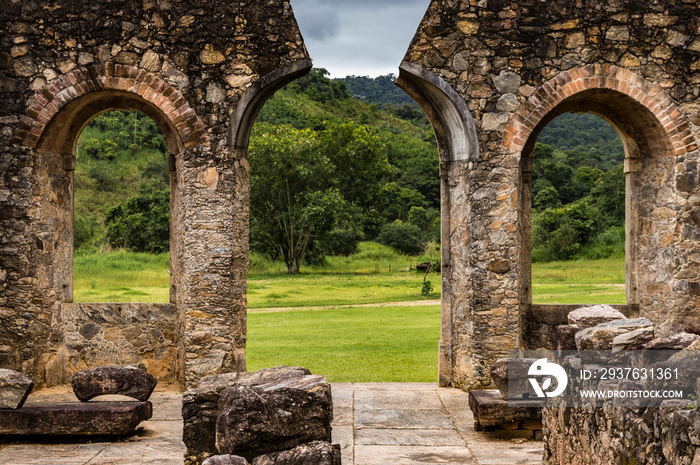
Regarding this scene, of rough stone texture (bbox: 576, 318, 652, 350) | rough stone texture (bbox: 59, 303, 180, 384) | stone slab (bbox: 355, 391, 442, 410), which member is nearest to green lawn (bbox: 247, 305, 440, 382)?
stone slab (bbox: 355, 391, 442, 410)

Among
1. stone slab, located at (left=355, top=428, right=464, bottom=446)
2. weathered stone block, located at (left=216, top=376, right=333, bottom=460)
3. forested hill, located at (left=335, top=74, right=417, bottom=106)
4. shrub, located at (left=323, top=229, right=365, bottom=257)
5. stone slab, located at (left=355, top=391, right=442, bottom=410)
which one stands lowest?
stone slab, located at (left=355, top=428, right=464, bottom=446)

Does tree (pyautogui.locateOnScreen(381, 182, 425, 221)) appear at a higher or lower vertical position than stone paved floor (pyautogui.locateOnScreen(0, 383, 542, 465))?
higher

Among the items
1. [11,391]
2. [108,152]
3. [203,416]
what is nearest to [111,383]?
[11,391]

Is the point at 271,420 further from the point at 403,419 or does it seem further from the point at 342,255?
the point at 342,255

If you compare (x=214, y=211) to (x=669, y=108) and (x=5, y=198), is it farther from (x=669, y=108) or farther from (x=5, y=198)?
(x=669, y=108)

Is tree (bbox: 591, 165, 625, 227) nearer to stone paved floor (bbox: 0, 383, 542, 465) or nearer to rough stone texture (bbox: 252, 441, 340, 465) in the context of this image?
stone paved floor (bbox: 0, 383, 542, 465)

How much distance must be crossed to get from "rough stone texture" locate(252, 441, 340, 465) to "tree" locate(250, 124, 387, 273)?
21989 millimetres

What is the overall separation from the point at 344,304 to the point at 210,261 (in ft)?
31.5

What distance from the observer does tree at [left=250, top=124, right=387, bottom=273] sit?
27.0 metres

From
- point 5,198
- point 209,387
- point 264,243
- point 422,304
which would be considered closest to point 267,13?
point 5,198

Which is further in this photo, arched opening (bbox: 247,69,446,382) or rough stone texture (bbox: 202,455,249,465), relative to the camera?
arched opening (bbox: 247,69,446,382)

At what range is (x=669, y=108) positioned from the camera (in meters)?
8.10

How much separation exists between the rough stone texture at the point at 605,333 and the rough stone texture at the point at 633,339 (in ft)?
0.50

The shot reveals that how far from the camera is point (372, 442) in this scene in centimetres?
617
